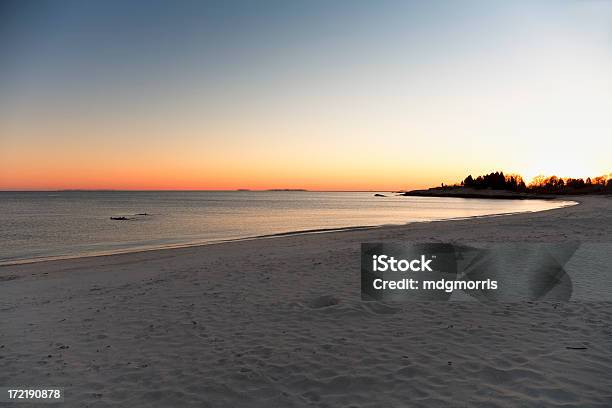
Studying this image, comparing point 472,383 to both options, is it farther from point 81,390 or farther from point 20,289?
point 20,289

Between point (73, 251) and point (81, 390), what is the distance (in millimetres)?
23668

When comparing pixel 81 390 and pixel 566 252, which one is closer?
pixel 81 390

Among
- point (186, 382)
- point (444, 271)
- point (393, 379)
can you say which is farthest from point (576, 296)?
point (186, 382)

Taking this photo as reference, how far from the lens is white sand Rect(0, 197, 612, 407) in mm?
5473

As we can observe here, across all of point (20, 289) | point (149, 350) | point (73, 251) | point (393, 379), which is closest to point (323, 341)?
point (393, 379)

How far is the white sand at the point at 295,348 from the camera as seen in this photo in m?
5.47

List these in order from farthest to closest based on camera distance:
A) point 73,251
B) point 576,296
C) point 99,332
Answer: point 73,251 < point 576,296 < point 99,332

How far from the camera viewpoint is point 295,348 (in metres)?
7.04

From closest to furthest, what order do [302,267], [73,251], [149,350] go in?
[149,350] → [302,267] → [73,251]

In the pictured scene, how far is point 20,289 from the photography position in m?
12.8

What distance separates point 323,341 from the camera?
737 cm

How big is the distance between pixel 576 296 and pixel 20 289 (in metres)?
16.6

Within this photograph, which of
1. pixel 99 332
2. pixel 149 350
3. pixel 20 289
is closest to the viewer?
pixel 149 350

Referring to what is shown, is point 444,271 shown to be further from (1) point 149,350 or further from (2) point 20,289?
(2) point 20,289
